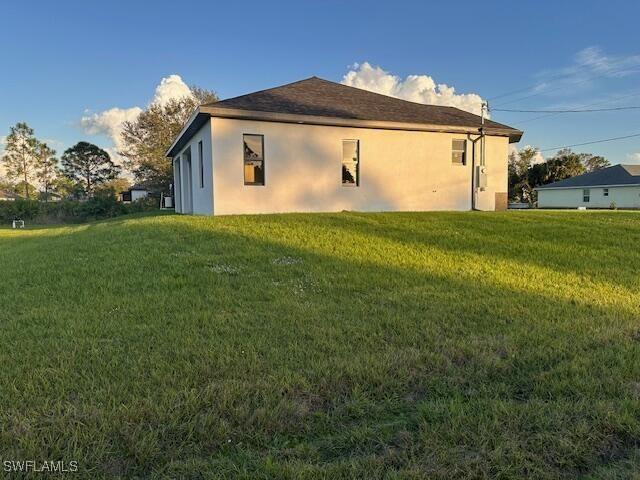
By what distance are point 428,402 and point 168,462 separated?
1497 millimetres

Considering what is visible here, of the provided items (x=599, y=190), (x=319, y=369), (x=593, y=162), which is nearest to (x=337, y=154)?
(x=319, y=369)

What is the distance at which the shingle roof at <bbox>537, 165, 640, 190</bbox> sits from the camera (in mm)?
34156

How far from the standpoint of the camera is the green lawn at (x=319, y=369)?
6.98 ft

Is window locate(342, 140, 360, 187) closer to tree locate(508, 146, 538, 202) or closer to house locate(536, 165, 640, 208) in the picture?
house locate(536, 165, 640, 208)

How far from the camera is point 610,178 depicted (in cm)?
3562

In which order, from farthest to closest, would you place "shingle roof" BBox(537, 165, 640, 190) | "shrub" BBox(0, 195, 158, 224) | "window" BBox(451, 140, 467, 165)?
1. "shingle roof" BBox(537, 165, 640, 190)
2. "shrub" BBox(0, 195, 158, 224)
3. "window" BBox(451, 140, 467, 165)

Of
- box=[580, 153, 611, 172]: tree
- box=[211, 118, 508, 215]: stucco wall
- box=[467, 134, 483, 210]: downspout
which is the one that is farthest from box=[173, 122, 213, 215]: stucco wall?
box=[580, 153, 611, 172]: tree

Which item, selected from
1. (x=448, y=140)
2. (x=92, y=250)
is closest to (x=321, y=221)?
(x=92, y=250)

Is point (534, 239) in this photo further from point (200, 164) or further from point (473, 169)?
point (200, 164)

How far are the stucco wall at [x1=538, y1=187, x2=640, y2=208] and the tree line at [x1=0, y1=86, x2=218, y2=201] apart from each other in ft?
103

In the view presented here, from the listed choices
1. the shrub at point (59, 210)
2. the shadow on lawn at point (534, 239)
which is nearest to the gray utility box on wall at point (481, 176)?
the shadow on lawn at point (534, 239)

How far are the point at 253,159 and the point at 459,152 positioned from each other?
741 centimetres

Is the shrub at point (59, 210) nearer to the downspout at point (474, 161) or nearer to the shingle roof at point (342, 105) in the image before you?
the shingle roof at point (342, 105)

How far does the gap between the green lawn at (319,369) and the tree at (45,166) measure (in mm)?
45433
